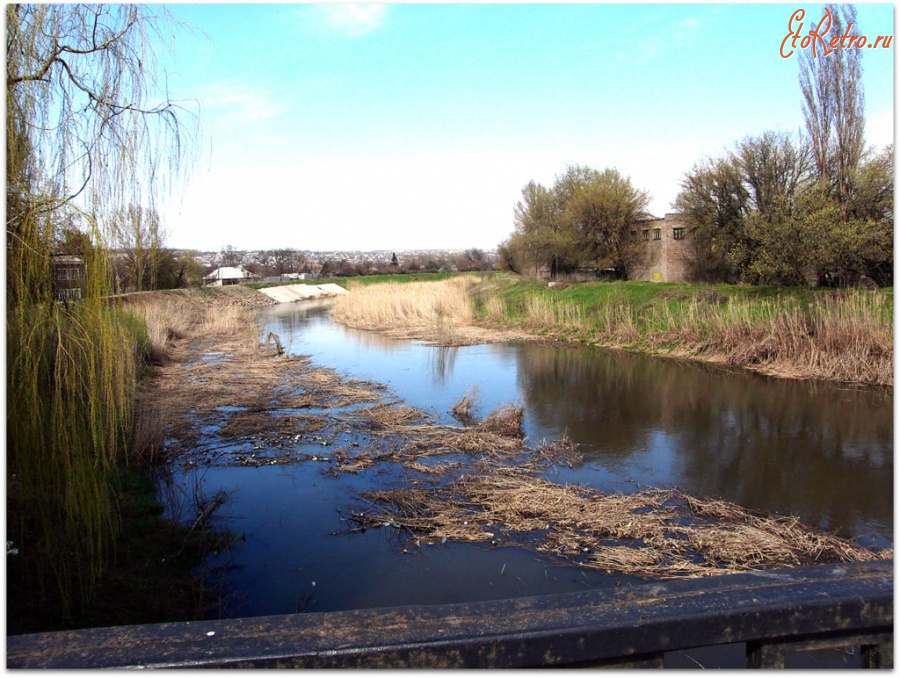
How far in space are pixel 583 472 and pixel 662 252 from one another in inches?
847

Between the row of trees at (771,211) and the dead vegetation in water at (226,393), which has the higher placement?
the row of trees at (771,211)

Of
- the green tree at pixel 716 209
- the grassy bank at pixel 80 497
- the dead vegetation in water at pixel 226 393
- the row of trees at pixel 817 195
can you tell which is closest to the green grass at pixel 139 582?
the grassy bank at pixel 80 497

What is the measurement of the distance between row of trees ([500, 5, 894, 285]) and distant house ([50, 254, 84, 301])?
13409 mm

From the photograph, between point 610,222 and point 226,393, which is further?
point 610,222

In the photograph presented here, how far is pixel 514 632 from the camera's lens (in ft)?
3.68

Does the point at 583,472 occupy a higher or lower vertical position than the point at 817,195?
lower

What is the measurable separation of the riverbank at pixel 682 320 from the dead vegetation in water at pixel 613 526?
22.3ft

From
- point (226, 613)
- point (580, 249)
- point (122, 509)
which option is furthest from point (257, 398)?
point (580, 249)

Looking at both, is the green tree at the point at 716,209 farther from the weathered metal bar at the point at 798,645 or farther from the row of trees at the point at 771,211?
the weathered metal bar at the point at 798,645

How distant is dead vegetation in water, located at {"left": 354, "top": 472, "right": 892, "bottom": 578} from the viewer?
4598mm

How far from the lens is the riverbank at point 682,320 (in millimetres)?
10992

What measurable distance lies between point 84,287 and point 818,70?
56.9 feet

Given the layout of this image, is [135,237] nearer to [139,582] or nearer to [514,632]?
[139,582]

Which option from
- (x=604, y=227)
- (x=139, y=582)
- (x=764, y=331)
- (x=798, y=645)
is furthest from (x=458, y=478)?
(x=604, y=227)
